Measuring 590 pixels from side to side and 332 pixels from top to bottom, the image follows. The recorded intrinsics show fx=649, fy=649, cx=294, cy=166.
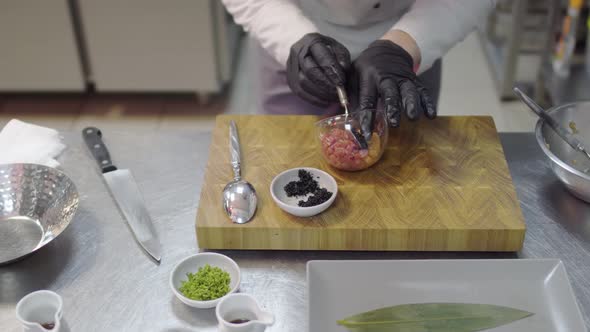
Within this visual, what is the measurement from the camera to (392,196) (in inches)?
40.0

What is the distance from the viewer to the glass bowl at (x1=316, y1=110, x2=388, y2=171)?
105 cm

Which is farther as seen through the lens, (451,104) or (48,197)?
(451,104)

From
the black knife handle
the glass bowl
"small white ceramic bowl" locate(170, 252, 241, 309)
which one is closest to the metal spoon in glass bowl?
the glass bowl

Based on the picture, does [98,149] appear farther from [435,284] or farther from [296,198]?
[435,284]

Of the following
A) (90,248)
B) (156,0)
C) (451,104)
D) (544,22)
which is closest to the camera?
(90,248)

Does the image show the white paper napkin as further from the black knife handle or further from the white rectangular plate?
the white rectangular plate

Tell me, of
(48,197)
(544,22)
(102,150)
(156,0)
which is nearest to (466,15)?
(102,150)

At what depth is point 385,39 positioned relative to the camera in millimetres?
1217

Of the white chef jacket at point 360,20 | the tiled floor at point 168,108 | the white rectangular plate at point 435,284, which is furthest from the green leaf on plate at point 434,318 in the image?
the tiled floor at point 168,108

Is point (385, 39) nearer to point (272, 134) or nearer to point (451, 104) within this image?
point (272, 134)

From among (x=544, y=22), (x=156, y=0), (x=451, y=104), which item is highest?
(x=156, y=0)

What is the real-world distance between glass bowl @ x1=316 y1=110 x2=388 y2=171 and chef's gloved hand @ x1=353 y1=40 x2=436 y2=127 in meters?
0.03

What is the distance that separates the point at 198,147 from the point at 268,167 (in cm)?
19

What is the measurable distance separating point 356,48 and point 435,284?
2.13 ft
